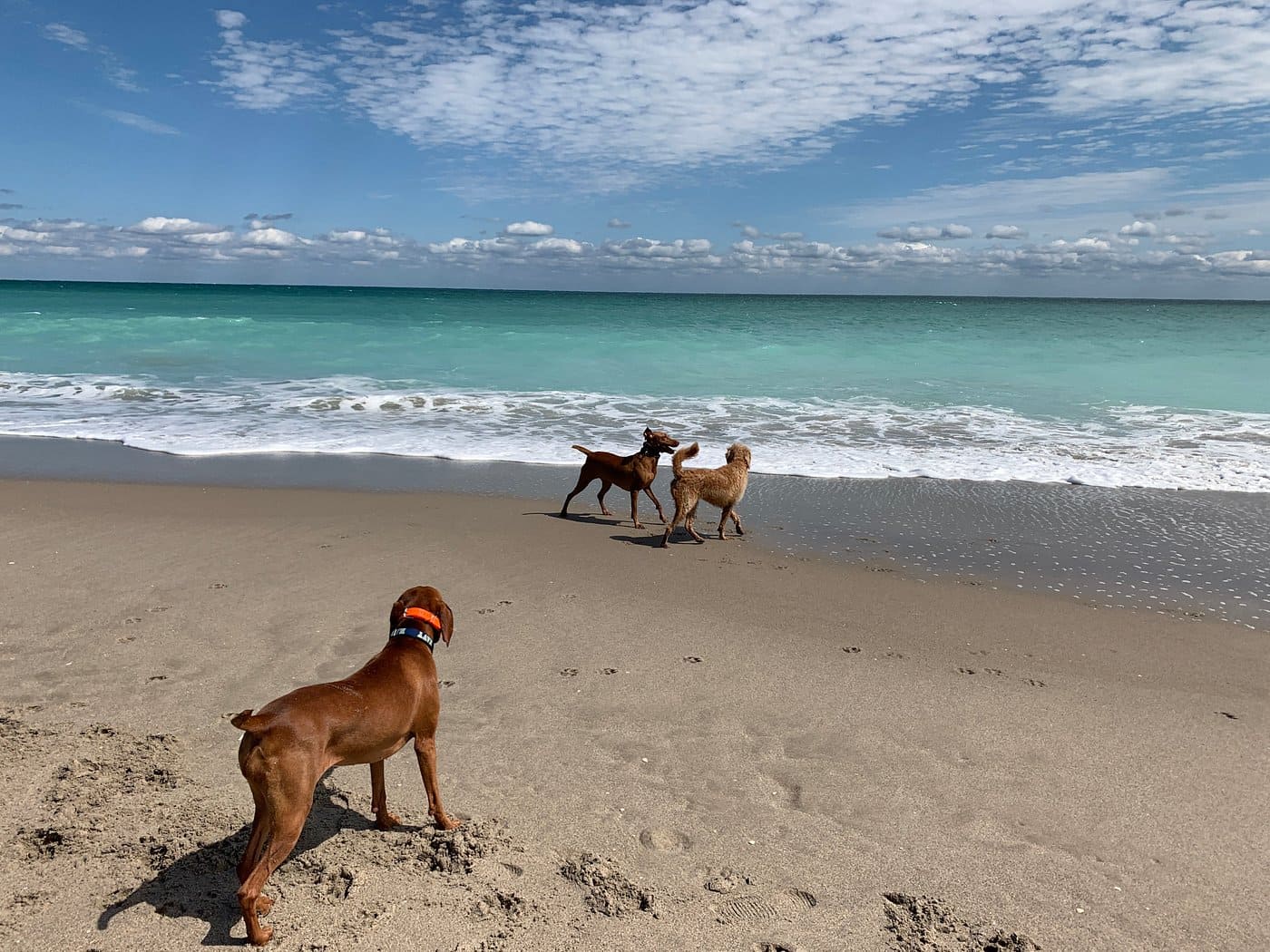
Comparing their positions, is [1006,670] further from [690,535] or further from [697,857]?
[690,535]

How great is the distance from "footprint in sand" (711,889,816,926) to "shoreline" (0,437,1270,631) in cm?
434

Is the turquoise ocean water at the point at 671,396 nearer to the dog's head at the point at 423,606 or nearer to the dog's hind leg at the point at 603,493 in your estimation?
the dog's hind leg at the point at 603,493

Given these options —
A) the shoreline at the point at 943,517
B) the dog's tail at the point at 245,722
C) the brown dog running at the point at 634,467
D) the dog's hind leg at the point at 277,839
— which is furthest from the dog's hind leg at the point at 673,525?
the dog's tail at the point at 245,722

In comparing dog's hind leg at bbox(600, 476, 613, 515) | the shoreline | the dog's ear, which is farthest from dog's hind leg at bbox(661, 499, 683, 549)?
the dog's ear

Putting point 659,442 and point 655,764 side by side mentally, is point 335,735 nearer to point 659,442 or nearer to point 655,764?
point 655,764

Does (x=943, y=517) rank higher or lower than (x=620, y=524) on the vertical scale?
higher

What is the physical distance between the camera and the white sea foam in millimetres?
11484

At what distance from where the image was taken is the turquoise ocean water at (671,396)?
12.3 m

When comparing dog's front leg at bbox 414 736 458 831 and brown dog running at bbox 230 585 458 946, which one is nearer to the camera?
brown dog running at bbox 230 585 458 946

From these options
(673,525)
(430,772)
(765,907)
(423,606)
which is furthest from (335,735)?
(673,525)

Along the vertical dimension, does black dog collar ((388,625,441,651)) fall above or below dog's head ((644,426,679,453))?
below

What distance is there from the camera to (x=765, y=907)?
3.12 metres

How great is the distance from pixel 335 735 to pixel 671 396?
1615 cm

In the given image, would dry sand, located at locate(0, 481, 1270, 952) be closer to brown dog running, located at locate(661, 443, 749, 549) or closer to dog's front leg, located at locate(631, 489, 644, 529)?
brown dog running, located at locate(661, 443, 749, 549)
